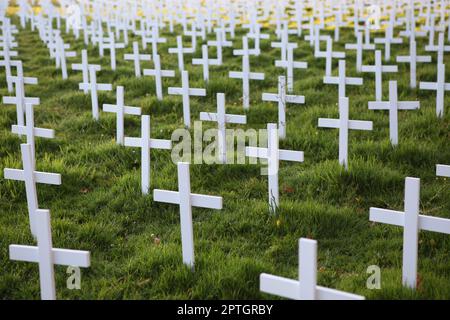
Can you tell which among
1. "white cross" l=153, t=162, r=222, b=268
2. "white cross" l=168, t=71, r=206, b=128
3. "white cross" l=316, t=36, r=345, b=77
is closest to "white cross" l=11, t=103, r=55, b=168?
"white cross" l=168, t=71, r=206, b=128

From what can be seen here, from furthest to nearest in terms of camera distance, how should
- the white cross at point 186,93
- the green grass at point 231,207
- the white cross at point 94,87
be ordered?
1. the white cross at point 94,87
2. the white cross at point 186,93
3. the green grass at point 231,207

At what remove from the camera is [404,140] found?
603 centimetres

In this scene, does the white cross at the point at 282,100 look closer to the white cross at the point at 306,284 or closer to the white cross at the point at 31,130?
the white cross at the point at 31,130

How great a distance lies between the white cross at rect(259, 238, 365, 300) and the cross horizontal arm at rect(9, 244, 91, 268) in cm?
101

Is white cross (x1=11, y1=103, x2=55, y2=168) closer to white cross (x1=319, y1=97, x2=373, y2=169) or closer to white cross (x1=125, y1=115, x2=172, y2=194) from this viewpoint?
white cross (x1=125, y1=115, x2=172, y2=194)

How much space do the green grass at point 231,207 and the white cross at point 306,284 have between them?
0.67m

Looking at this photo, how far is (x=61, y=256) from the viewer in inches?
124

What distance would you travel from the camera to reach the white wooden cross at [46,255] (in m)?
3.06

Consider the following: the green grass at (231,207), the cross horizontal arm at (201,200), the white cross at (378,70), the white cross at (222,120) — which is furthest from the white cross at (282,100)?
the cross horizontal arm at (201,200)

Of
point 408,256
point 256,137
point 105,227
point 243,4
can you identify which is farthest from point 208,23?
point 408,256

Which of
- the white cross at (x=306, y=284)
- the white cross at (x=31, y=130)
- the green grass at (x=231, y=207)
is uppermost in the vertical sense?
the white cross at (x=31, y=130)
